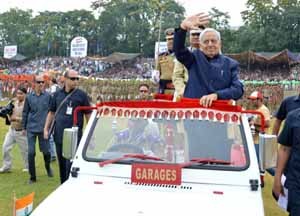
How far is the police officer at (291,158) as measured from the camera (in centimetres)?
434

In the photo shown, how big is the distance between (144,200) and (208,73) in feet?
5.58

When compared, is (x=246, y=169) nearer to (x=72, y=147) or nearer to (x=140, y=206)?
(x=140, y=206)

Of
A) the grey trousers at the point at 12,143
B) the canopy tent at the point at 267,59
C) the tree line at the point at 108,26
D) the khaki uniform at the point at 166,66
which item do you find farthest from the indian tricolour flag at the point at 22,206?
the tree line at the point at 108,26

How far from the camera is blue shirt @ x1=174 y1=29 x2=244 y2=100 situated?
16.4 feet

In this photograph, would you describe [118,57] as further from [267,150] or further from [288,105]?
[267,150]

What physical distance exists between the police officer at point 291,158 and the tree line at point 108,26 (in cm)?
5358

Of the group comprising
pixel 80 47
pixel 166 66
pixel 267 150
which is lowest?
pixel 80 47

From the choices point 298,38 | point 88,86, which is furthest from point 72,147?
point 298,38

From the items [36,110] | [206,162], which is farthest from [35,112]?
[206,162]

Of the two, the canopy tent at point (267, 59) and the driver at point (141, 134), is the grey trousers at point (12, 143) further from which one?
the canopy tent at point (267, 59)

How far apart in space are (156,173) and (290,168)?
3.84ft

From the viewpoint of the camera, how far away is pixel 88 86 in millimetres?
28656

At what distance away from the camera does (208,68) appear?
502 centimetres

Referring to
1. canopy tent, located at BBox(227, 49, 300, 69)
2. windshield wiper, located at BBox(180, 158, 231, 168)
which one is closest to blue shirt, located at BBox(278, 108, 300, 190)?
windshield wiper, located at BBox(180, 158, 231, 168)
